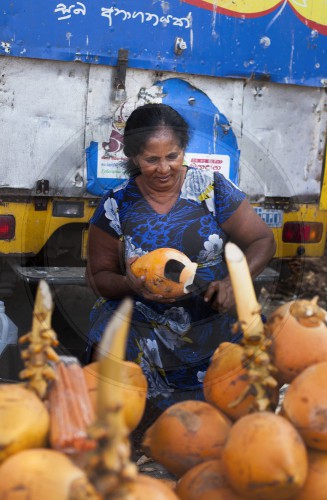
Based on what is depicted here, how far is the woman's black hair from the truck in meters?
0.72

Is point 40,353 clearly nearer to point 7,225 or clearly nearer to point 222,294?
point 222,294

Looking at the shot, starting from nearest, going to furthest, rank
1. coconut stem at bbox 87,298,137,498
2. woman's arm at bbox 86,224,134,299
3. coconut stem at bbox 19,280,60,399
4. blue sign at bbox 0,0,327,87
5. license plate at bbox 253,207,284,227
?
coconut stem at bbox 87,298,137,498 → coconut stem at bbox 19,280,60,399 → woman's arm at bbox 86,224,134,299 → blue sign at bbox 0,0,327,87 → license plate at bbox 253,207,284,227

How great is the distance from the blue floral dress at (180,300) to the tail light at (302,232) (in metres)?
1.76

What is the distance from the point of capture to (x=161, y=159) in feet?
7.88

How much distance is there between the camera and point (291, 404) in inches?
52.2

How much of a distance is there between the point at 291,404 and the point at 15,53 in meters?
2.74

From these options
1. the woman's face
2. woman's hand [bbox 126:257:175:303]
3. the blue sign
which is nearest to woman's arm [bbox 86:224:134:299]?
woman's hand [bbox 126:257:175:303]

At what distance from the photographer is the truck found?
11.6 ft

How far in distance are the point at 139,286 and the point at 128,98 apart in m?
1.73

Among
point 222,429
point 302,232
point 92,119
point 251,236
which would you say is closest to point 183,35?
point 92,119

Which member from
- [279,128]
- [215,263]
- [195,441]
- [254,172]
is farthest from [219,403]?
[279,128]

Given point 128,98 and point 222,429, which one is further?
point 128,98

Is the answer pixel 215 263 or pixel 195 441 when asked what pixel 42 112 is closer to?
pixel 215 263

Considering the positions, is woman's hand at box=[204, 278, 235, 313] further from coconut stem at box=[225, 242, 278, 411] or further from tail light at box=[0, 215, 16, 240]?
tail light at box=[0, 215, 16, 240]
